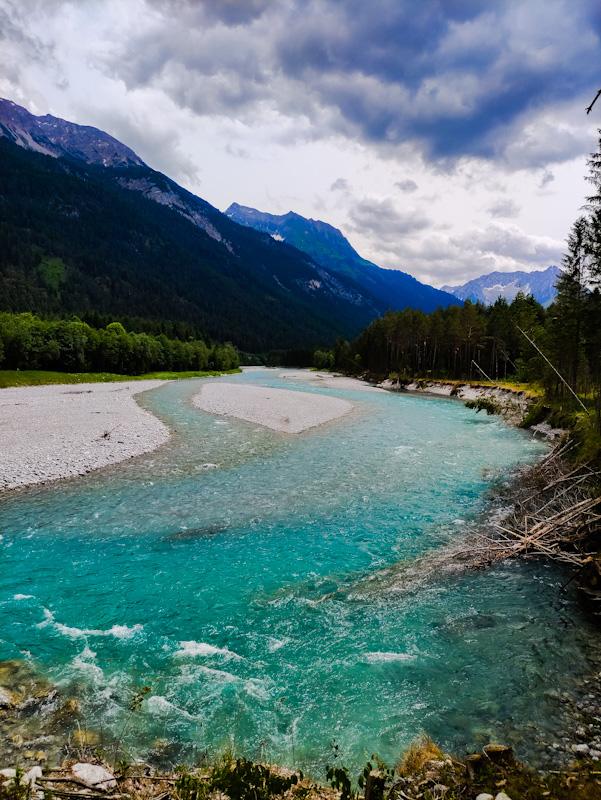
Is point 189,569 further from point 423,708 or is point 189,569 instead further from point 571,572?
point 571,572

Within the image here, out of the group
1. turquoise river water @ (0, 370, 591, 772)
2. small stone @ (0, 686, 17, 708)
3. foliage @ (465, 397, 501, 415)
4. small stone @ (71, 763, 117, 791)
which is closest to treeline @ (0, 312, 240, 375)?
turquoise river water @ (0, 370, 591, 772)

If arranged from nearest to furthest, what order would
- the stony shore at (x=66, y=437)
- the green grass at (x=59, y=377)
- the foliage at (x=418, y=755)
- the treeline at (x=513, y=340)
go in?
the foliage at (x=418, y=755) → the stony shore at (x=66, y=437) → the treeline at (x=513, y=340) → the green grass at (x=59, y=377)

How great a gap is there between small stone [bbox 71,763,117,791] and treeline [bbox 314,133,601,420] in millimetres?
16059

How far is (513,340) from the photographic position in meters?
100

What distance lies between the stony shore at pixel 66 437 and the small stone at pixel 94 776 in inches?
809

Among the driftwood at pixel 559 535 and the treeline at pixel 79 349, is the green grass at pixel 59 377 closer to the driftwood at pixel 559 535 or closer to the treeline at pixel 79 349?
the treeline at pixel 79 349

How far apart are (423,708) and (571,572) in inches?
341

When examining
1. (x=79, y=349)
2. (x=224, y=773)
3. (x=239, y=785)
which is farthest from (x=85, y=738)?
(x=79, y=349)

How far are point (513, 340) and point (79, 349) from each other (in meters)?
102

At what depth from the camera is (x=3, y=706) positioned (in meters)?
8.71

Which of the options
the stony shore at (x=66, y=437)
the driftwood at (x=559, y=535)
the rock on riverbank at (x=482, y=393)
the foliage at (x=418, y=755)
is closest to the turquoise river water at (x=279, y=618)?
the foliage at (x=418, y=755)

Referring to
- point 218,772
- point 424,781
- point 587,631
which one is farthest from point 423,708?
point 587,631

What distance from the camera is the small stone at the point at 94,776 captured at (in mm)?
6418

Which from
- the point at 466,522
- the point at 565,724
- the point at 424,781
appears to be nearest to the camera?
the point at 424,781
